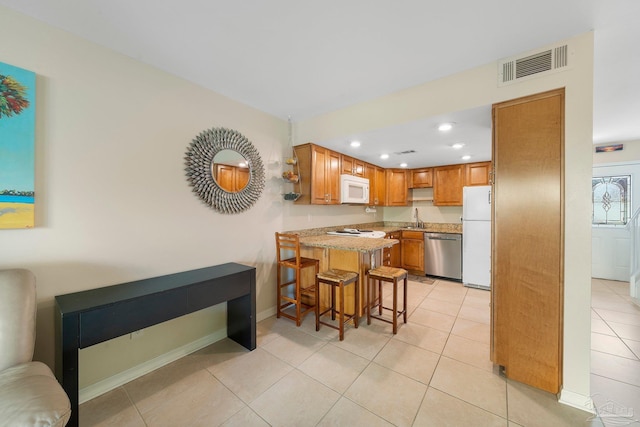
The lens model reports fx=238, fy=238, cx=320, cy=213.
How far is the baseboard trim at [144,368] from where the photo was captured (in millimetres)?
1718

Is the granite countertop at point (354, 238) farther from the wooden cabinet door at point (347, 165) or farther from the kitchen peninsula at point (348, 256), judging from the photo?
the wooden cabinet door at point (347, 165)

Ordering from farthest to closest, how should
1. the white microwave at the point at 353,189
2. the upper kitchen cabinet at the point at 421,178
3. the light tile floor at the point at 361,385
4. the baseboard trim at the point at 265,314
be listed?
the upper kitchen cabinet at the point at 421,178
the white microwave at the point at 353,189
the baseboard trim at the point at 265,314
the light tile floor at the point at 361,385

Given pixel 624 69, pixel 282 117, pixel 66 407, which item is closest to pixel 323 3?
pixel 282 117

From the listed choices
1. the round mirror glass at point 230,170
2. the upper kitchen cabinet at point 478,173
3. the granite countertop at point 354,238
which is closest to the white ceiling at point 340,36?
the round mirror glass at point 230,170

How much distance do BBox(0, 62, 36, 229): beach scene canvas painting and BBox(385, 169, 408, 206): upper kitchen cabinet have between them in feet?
15.8

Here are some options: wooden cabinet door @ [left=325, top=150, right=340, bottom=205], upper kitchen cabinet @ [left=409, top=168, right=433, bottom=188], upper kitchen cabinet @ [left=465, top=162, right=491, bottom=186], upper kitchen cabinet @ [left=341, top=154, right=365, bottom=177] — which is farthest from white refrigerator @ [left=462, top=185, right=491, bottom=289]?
wooden cabinet door @ [left=325, top=150, right=340, bottom=205]

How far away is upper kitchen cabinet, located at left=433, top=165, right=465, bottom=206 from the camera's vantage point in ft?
15.0

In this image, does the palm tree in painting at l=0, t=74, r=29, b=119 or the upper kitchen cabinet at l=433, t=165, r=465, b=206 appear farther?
the upper kitchen cabinet at l=433, t=165, r=465, b=206

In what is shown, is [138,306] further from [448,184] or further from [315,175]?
[448,184]

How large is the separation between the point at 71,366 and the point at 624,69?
4586 mm

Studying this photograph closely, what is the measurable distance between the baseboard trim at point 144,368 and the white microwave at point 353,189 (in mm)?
2315

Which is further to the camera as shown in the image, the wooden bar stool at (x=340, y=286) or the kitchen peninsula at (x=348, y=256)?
the kitchen peninsula at (x=348, y=256)

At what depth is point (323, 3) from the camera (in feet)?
4.58

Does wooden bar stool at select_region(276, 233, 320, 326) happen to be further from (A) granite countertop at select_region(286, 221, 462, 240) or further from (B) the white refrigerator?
(B) the white refrigerator
